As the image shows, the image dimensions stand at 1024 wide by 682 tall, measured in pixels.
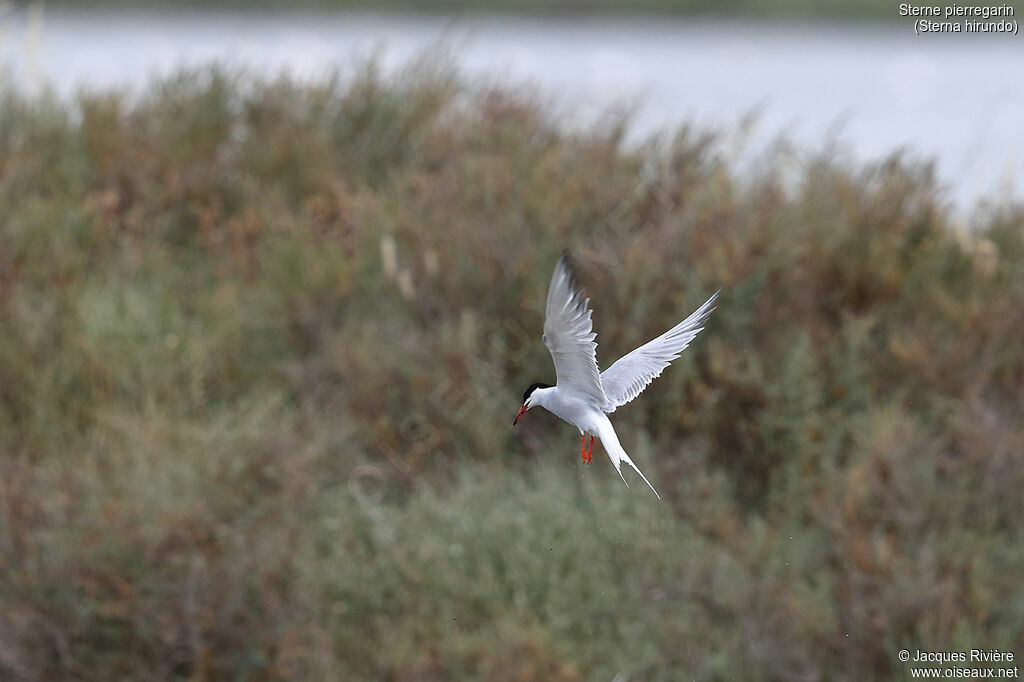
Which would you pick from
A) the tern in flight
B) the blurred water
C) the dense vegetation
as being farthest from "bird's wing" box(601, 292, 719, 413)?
the blurred water

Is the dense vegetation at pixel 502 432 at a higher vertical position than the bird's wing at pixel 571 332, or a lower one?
lower

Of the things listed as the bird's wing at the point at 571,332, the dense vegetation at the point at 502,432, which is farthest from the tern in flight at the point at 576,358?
the dense vegetation at the point at 502,432

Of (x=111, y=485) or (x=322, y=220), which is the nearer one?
(x=111, y=485)

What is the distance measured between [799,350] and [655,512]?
3.67 ft

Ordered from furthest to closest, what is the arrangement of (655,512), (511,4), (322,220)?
(511,4) < (322,220) < (655,512)

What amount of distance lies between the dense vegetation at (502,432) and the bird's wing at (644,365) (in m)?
4.16

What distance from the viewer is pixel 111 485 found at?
5.94 meters

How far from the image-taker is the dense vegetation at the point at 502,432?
18.6ft

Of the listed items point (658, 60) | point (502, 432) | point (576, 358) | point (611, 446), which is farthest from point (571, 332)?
point (658, 60)

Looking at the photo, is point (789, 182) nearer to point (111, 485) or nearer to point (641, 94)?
point (641, 94)

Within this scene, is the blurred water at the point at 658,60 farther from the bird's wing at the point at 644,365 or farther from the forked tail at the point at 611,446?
the forked tail at the point at 611,446

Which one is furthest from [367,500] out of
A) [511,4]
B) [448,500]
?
[511,4]

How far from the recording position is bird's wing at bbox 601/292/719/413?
1.46 meters

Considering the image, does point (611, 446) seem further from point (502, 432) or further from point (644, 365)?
point (502, 432)
